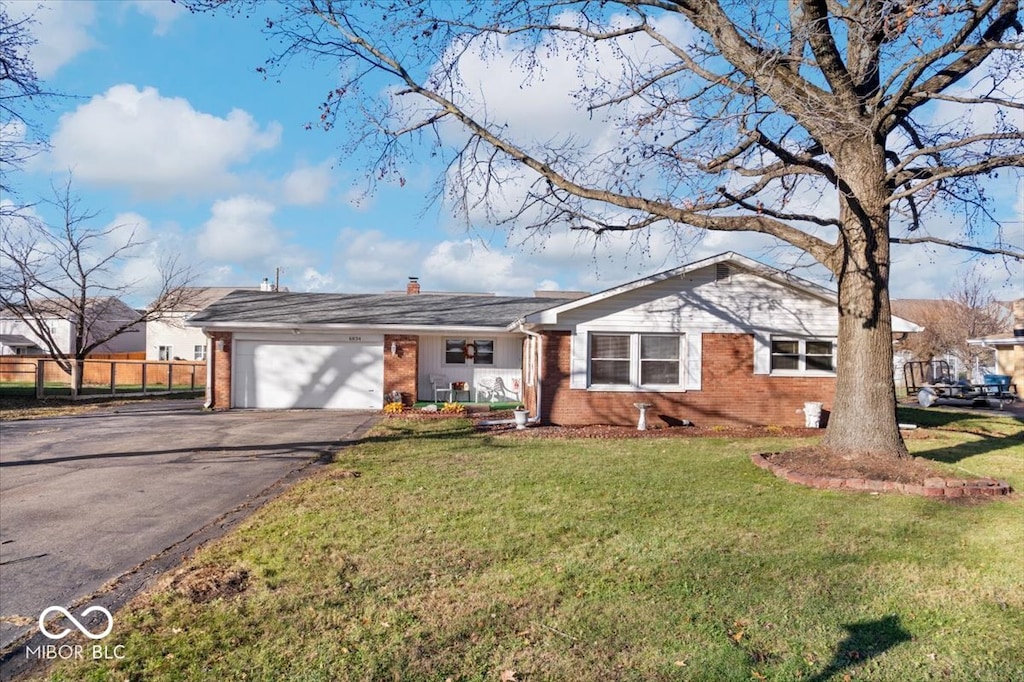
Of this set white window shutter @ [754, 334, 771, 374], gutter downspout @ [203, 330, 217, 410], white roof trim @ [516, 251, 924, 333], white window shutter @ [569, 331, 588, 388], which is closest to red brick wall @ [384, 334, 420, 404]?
gutter downspout @ [203, 330, 217, 410]

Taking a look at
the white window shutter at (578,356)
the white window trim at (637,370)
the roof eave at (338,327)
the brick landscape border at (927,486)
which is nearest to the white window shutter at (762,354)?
the white window trim at (637,370)

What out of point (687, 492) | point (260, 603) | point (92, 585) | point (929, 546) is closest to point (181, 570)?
point (92, 585)

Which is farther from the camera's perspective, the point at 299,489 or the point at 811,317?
the point at 811,317

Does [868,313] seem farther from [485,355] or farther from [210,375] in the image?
[210,375]

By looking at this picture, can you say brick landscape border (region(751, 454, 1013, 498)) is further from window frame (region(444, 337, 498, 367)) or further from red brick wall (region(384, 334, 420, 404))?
window frame (region(444, 337, 498, 367))

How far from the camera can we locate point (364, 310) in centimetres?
2262

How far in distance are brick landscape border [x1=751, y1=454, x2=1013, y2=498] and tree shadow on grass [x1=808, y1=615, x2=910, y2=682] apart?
170 inches

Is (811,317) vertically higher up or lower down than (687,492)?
higher up

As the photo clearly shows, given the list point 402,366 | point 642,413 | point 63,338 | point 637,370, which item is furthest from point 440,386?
point 63,338

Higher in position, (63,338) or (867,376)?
(63,338)

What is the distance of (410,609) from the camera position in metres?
4.93

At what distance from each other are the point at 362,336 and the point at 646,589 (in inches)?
660

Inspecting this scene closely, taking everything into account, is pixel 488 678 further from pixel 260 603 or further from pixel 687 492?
pixel 687 492

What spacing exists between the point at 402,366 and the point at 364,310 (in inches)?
111
